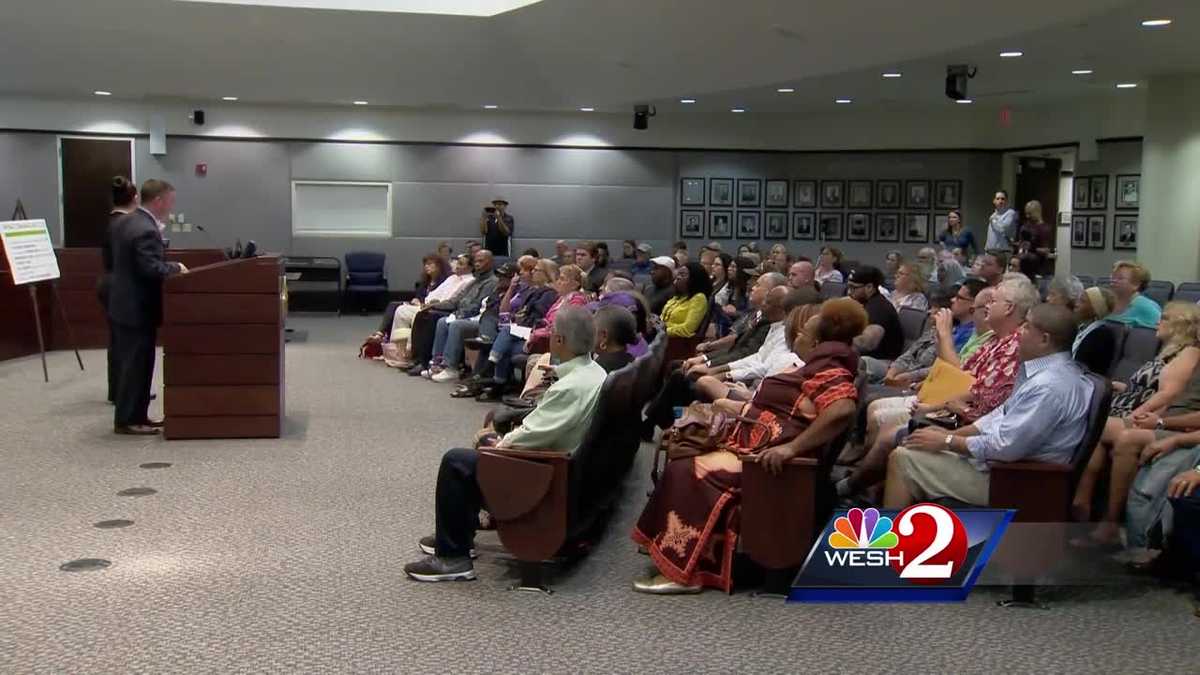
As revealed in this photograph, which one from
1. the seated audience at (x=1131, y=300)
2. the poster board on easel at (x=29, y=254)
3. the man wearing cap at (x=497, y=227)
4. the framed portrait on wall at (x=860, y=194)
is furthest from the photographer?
the framed portrait on wall at (x=860, y=194)

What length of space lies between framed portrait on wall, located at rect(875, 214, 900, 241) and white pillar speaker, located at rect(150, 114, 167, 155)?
1116 centimetres

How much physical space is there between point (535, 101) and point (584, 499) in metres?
13.3

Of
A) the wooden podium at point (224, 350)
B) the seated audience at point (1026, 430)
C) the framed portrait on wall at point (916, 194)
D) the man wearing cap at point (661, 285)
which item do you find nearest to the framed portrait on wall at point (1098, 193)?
the framed portrait on wall at point (916, 194)

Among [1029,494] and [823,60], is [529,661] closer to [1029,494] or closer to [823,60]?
[1029,494]

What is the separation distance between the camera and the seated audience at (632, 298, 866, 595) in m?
4.45

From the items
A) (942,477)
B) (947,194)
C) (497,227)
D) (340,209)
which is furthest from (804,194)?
(942,477)

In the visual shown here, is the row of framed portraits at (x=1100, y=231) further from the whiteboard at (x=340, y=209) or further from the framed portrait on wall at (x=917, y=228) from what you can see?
the whiteboard at (x=340, y=209)

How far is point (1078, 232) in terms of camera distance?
52.1 ft

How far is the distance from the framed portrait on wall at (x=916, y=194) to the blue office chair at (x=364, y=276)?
27.1 feet

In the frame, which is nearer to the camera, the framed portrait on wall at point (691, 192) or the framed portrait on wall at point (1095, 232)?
the framed portrait on wall at point (1095, 232)

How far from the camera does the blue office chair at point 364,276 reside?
724 inches

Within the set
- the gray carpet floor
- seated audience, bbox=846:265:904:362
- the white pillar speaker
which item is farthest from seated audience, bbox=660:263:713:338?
the white pillar speaker

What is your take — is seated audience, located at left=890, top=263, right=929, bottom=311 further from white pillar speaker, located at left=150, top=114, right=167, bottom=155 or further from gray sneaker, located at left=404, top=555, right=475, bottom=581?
white pillar speaker, located at left=150, top=114, right=167, bottom=155

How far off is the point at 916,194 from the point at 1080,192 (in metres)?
2.94
